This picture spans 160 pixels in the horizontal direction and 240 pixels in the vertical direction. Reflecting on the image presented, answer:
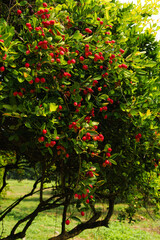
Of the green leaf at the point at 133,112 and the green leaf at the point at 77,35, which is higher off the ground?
the green leaf at the point at 77,35

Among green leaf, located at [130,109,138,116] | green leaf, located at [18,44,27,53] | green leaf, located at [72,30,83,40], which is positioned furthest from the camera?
green leaf, located at [130,109,138,116]

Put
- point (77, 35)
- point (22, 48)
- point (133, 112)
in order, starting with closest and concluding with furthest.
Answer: point (22, 48) < point (77, 35) < point (133, 112)

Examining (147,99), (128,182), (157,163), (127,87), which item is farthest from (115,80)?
(128,182)

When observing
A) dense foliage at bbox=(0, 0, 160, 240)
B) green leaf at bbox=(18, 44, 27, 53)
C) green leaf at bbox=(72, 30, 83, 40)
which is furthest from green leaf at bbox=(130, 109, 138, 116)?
green leaf at bbox=(18, 44, 27, 53)

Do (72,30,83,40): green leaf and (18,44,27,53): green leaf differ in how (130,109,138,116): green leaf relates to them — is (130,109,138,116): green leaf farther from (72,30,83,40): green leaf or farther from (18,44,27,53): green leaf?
(18,44,27,53): green leaf

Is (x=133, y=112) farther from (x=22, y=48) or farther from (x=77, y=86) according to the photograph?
(x=22, y=48)

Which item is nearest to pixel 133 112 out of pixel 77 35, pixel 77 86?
pixel 77 86

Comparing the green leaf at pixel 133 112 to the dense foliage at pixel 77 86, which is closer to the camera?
the dense foliage at pixel 77 86

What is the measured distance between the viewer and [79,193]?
2.26m

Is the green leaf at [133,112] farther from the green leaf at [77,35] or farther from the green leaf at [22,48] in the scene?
the green leaf at [22,48]

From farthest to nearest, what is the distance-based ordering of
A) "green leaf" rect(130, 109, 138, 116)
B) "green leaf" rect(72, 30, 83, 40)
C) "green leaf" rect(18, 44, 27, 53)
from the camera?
"green leaf" rect(130, 109, 138, 116), "green leaf" rect(72, 30, 83, 40), "green leaf" rect(18, 44, 27, 53)

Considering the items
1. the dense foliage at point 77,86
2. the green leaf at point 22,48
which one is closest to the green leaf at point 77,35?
the dense foliage at point 77,86

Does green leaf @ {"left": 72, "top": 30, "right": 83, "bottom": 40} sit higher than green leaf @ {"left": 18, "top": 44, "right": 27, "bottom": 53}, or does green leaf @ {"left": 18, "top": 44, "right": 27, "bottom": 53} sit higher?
green leaf @ {"left": 72, "top": 30, "right": 83, "bottom": 40}

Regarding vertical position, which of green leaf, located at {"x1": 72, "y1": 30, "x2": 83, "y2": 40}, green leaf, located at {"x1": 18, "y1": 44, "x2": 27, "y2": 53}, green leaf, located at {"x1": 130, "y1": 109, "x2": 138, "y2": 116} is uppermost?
green leaf, located at {"x1": 72, "y1": 30, "x2": 83, "y2": 40}
